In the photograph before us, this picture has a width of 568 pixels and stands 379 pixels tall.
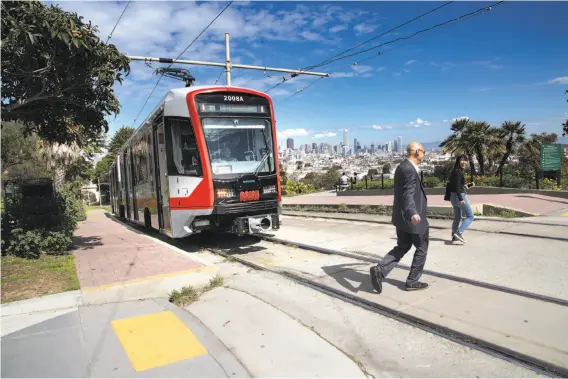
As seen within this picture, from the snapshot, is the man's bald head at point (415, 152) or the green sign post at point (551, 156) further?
the green sign post at point (551, 156)

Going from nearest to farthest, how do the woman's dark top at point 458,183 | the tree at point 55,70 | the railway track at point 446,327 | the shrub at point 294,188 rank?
the railway track at point 446,327 < the tree at point 55,70 < the woman's dark top at point 458,183 < the shrub at point 294,188

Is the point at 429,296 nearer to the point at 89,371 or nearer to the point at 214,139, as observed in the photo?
the point at 89,371

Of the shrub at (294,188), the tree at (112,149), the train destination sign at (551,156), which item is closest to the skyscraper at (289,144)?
the tree at (112,149)

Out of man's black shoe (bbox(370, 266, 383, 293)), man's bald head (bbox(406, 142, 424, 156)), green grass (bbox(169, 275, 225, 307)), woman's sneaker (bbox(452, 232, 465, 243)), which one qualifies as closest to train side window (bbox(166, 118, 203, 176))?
green grass (bbox(169, 275, 225, 307))

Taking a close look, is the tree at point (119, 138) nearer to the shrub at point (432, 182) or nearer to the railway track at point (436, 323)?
the shrub at point (432, 182)

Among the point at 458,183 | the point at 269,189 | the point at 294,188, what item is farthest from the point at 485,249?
the point at 294,188

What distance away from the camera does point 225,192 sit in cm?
837

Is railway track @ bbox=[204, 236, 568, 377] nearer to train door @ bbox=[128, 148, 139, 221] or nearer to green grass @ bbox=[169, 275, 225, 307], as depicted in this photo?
green grass @ bbox=[169, 275, 225, 307]

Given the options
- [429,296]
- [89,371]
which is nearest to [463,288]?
[429,296]

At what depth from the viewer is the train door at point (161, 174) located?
8.82m

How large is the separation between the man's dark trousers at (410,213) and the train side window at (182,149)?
449cm

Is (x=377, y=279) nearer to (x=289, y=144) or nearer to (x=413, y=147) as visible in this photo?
(x=413, y=147)

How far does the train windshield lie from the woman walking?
3.89 m

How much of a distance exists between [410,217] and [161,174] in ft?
20.1
